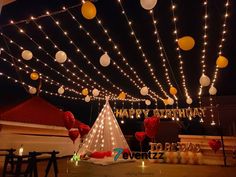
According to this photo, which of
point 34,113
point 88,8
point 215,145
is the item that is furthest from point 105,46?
point 215,145

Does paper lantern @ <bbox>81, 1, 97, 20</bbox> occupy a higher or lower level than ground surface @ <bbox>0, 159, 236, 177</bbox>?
higher

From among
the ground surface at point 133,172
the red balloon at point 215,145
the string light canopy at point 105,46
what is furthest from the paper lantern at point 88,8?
the red balloon at point 215,145

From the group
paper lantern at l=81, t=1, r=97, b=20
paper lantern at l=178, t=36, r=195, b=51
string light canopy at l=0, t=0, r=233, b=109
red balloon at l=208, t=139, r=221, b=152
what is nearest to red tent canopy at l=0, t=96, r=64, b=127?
string light canopy at l=0, t=0, r=233, b=109

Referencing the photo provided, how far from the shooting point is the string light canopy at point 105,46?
4246 mm

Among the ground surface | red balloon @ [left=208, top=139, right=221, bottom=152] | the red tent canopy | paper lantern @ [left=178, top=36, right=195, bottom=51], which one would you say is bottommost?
the ground surface

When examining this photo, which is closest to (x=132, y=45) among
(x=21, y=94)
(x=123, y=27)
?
(x=123, y=27)

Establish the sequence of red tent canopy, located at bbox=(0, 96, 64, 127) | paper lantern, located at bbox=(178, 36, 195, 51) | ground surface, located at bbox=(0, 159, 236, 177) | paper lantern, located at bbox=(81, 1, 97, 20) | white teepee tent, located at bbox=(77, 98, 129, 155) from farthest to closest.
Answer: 1. white teepee tent, located at bbox=(77, 98, 129, 155)
2. red tent canopy, located at bbox=(0, 96, 64, 127)
3. ground surface, located at bbox=(0, 159, 236, 177)
4. paper lantern, located at bbox=(178, 36, 195, 51)
5. paper lantern, located at bbox=(81, 1, 97, 20)

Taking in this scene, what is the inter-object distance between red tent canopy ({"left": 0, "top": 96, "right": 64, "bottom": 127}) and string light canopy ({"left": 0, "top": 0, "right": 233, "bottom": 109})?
98 centimetres

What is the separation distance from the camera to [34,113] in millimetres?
7156

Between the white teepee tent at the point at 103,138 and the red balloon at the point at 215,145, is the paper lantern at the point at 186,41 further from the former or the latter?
the red balloon at the point at 215,145

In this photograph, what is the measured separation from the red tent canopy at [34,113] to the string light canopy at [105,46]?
977 mm

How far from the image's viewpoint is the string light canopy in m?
4.25

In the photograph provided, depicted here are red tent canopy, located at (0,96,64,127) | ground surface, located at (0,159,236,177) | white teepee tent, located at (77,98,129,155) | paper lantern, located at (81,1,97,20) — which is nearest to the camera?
paper lantern, located at (81,1,97,20)

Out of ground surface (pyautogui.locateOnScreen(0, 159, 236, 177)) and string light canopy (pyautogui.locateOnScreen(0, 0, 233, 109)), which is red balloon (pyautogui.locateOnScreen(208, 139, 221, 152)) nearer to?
ground surface (pyautogui.locateOnScreen(0, 159, 236, 177))
